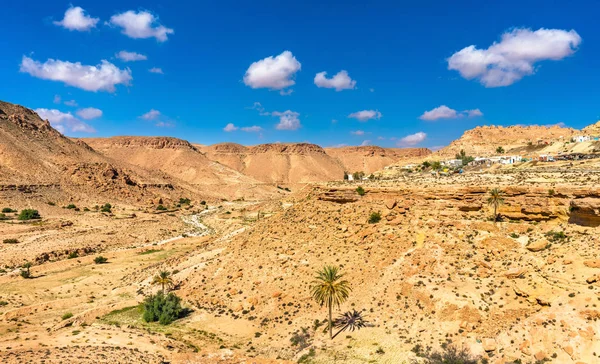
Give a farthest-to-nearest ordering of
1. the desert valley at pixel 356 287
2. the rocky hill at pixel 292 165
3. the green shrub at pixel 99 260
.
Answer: the rocky hill at pixel 292 165
the green shrub at pixel 99 260
the desert valley at pixel 356 287

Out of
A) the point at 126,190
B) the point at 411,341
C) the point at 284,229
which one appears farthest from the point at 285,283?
the point at 126,190

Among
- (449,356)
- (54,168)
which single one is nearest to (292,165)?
(54,168)

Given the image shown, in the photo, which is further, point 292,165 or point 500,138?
point 292,165

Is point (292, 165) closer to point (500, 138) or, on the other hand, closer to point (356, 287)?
point (500, 138)

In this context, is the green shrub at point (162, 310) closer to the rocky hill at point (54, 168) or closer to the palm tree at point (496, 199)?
the palm tree at point (496, 199)

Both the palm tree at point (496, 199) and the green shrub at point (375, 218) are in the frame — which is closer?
the palm tree at point (496, 199)

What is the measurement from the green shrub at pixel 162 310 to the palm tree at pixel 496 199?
24.1 metres

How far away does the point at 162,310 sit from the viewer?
28266mm

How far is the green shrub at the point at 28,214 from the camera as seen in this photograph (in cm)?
6674

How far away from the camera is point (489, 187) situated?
29797mm

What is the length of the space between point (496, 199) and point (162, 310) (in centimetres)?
2553

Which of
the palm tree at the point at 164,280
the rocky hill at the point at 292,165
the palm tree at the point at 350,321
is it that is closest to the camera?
the palm tree at the point at 350,321

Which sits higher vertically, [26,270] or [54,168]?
[54,168]

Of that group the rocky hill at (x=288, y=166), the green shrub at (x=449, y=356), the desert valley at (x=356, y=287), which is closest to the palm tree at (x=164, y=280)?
the desert valley at (x=356, y=287)
